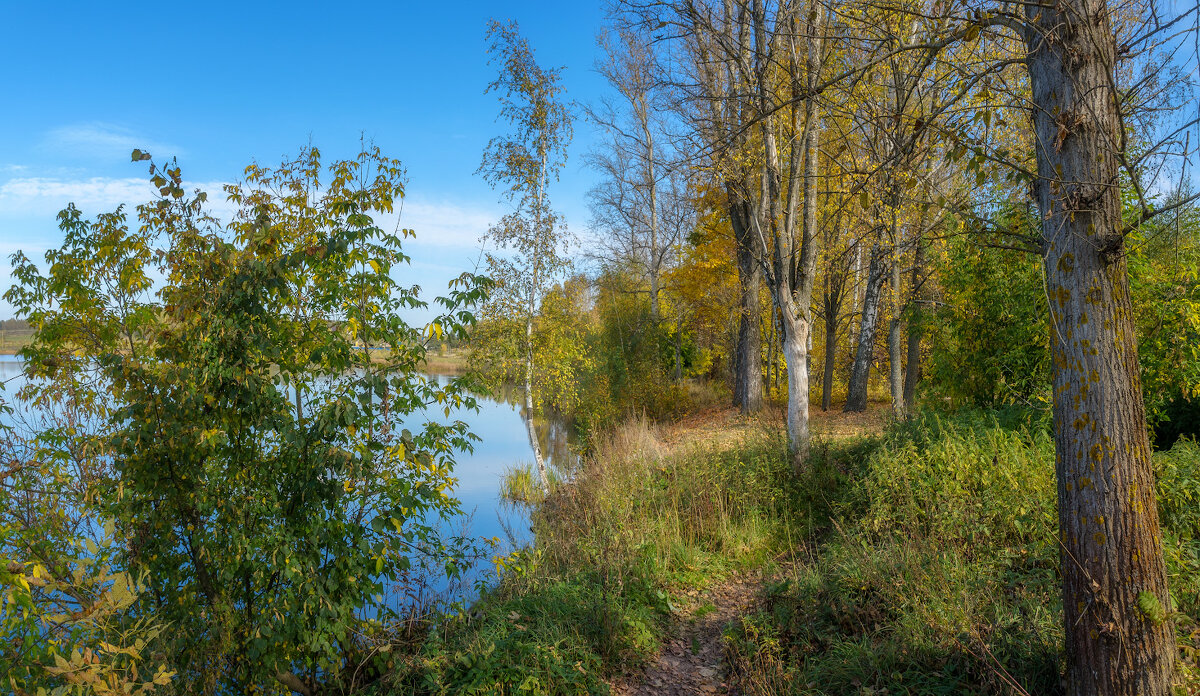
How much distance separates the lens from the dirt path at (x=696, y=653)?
4.59m

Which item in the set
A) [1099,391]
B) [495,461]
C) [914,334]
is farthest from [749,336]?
[1099,391]

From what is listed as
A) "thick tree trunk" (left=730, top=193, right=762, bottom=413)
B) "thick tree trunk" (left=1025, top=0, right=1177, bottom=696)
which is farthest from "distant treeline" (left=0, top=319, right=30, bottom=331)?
"thick tree trunk" (left=730, top=193, right=762, bottom=413)

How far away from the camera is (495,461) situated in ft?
53.5

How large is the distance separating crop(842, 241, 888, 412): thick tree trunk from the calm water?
7.65m

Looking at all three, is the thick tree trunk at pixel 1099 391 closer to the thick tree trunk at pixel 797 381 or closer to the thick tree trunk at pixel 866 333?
the thick tree trunk at pixel 797 381

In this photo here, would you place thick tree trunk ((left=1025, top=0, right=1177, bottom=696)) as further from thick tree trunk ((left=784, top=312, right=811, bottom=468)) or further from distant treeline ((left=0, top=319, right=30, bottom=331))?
distant treeline ((left=0, top=319, right=30, bottom=331))

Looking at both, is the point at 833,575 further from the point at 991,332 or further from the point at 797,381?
the point at 991,332

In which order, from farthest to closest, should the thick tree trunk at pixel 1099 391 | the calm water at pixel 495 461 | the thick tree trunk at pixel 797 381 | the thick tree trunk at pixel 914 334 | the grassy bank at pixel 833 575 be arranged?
the thick tree trunk at pixel 914 334 → the calm water at pixel 495 461 → the thick tree trunk at pixel 797 381 → the grassy bank at pixel 833 575 → the thick tree trunk at pixel 1099 391

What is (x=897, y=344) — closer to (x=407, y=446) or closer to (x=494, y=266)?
(x=494, y=266)

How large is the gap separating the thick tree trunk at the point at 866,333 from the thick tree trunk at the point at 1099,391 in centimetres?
1009

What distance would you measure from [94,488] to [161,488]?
451 mm

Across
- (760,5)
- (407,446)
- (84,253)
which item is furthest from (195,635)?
(760,5)

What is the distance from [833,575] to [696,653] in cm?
129

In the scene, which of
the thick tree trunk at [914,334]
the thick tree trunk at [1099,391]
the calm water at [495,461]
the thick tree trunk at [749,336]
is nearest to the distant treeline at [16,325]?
the calm water at [495,461]
